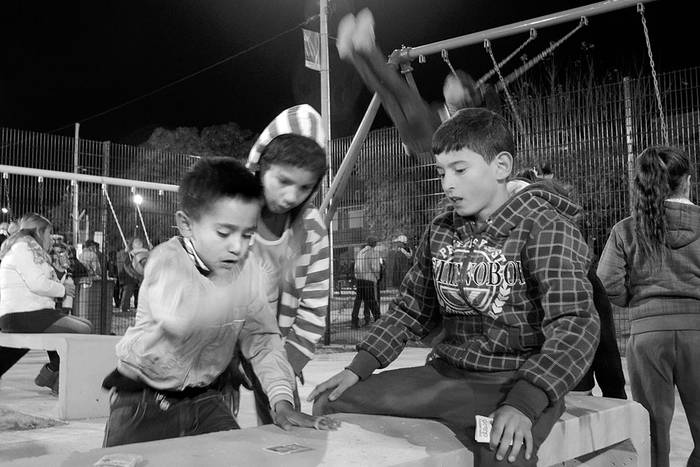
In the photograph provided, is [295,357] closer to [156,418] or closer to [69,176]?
[156,418]

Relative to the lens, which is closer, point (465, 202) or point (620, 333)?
point (465, 202)

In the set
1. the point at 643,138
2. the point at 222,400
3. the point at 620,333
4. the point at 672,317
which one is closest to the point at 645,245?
Result: the point at 672,317

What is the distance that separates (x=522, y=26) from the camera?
6105 mm

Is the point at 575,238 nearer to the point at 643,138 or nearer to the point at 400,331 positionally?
the point at 400,331

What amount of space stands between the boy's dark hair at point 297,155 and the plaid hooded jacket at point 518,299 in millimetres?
522

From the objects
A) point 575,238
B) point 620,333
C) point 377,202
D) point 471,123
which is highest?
point 377,202

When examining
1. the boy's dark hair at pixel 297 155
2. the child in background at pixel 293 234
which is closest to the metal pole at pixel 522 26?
the child in background at pixel 293 234

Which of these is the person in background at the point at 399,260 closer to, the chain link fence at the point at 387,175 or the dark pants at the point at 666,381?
the chain link fence at the point at 387,175

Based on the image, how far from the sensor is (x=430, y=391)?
2184 mm

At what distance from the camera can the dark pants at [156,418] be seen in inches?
87.6

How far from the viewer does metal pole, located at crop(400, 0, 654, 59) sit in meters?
5.75

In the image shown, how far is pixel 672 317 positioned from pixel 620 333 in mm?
5790

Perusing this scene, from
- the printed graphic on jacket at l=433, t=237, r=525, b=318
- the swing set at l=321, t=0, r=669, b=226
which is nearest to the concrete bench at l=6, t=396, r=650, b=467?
the printed graphic on jacket at l=433, t=237, r=525, b=318

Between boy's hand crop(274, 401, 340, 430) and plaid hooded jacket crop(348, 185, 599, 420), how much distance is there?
0.93ft
